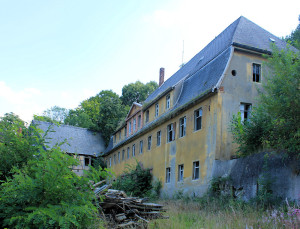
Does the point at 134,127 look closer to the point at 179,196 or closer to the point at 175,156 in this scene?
the point at 175,156

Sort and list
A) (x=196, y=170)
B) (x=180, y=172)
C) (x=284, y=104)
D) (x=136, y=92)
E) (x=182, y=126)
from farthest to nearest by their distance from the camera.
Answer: (x=136, y=92) → (x=182, y=126) → (x=180, y=172) → (x=196, y=170) → (x=284, y=104)

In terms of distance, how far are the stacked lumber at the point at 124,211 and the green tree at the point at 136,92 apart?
4802cm

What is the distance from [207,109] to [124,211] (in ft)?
31.5

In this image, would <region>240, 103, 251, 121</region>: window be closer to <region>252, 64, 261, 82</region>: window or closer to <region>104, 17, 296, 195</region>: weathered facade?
<region>104, 17, 296, 195</region>: weathered facade

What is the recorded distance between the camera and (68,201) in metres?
6.99

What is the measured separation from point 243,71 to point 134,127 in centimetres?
1654

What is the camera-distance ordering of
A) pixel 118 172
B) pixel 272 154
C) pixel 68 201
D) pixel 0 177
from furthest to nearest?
pixel 118 172, pixel 272 154, pixel 0 177, pixel 68 201

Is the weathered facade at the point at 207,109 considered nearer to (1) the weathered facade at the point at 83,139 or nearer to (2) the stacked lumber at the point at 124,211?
(2) the stacked lumber at the point at 124,211

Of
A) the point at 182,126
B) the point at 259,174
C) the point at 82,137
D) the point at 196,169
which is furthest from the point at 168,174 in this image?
the point at 82,137

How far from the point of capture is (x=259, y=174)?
13148 millimetres

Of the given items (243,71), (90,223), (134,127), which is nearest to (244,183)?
(243,71)

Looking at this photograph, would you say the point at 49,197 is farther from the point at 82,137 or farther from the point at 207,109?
the point at 82,137

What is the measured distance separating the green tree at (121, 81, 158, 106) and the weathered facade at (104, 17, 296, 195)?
33475mm

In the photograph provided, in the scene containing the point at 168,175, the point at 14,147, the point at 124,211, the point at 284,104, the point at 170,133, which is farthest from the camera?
the point at 170,133
